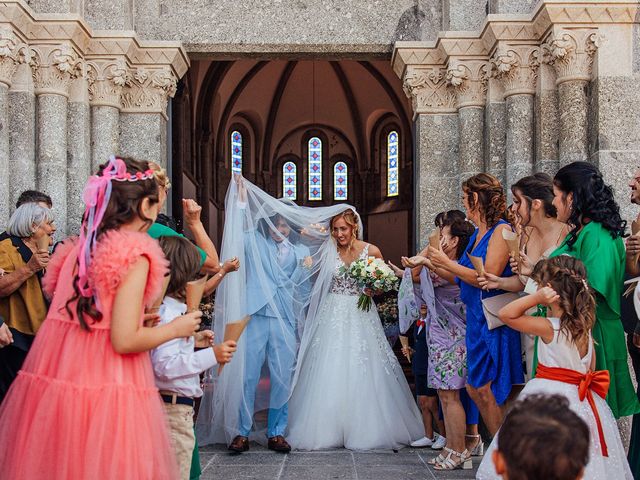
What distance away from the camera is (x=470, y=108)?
7223 mm

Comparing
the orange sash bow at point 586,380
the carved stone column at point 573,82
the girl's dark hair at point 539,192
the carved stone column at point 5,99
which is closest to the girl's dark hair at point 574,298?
the orange sash bow at point 586,380

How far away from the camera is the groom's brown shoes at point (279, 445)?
20.1ft

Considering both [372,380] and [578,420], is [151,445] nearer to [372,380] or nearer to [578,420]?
[578,420]

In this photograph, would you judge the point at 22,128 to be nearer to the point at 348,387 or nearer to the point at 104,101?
the point at 104,101

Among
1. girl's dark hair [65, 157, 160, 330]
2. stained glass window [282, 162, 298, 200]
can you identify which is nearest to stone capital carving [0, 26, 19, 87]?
girl's dark hair [65, 157, 160, 330]

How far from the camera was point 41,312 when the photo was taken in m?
4.98

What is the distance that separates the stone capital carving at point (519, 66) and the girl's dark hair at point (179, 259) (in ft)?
13.5

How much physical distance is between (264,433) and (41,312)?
2311 mm

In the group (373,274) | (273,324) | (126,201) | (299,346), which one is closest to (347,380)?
(299,346)

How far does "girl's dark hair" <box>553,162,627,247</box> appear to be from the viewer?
413cm

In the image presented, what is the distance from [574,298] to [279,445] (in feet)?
10.0

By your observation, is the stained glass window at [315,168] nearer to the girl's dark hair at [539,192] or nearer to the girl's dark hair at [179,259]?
the girl's dark hair at [539,192]

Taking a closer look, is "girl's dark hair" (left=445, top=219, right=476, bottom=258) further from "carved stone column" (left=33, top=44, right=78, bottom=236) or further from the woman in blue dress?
"carved stone column" (left=33, top=44, right=78, bottom=236)

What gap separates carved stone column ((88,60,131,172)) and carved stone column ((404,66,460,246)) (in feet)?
8.49
